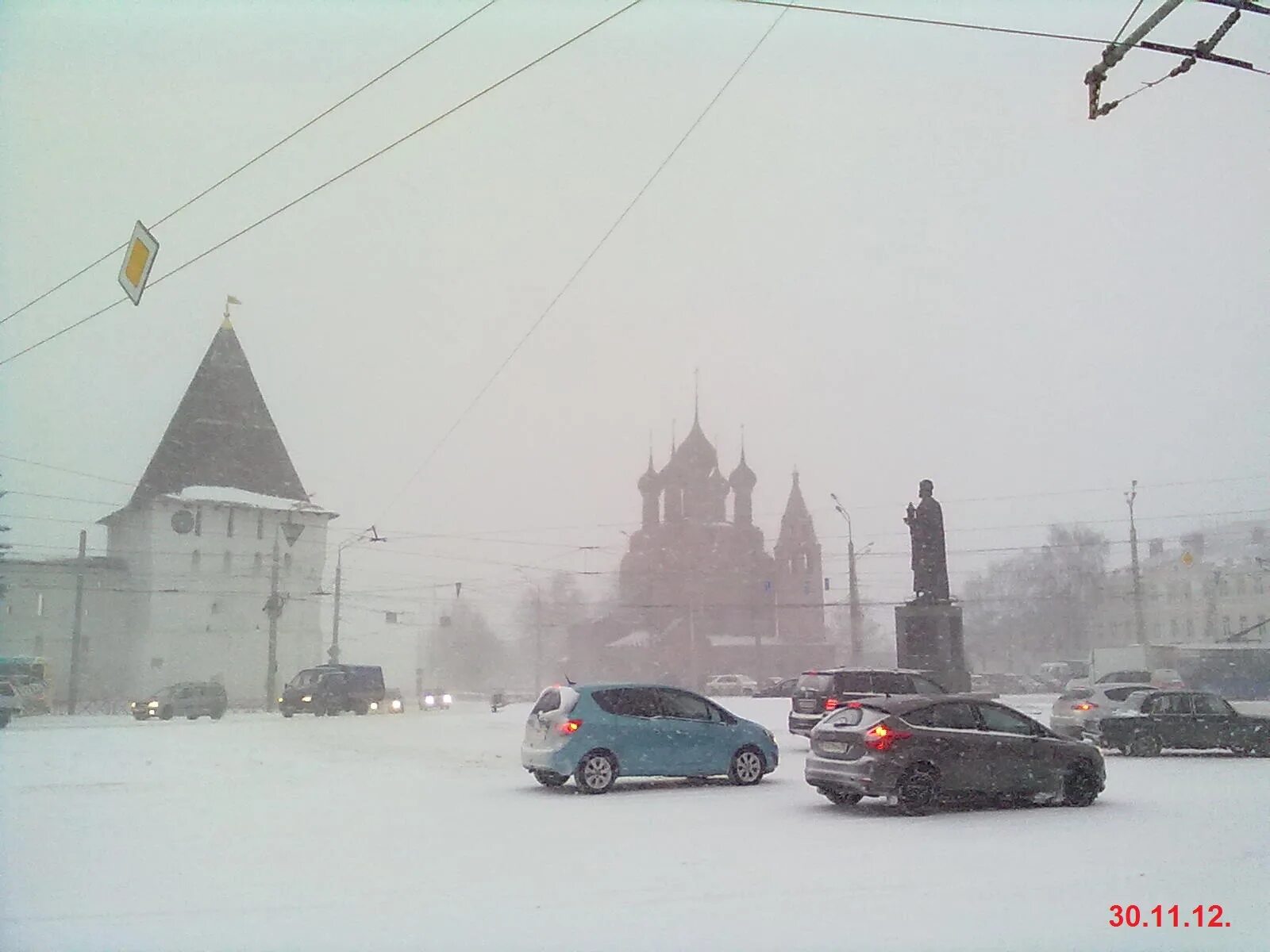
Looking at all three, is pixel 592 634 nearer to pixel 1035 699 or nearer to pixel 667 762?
pixel 1035 699

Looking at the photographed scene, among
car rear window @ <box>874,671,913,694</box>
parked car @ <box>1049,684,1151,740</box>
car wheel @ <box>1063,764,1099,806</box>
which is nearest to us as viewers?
car wheel @ <box>1063,764,1099,806</box>

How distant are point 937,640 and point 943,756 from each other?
1324 centimetres

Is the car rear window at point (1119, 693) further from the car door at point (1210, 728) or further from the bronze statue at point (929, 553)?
the bronze statue at point (929, 553)

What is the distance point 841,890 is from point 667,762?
270 inches

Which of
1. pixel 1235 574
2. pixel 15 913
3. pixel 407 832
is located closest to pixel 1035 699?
pixel 1235 574

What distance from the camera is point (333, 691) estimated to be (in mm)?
41719

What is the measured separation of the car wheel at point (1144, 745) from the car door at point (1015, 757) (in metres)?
8.14

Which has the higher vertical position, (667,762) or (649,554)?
(649,554)

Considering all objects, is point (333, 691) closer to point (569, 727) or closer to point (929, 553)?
point (929, 553)

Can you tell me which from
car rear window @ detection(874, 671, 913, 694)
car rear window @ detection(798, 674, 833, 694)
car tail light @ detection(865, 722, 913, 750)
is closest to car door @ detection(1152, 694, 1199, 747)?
car rear window @ detection(874, 671, 913, 694)

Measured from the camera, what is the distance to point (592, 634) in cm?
8769

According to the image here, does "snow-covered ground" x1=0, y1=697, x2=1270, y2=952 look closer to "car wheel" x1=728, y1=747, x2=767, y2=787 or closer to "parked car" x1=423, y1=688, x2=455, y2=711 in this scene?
"car wheel" x1=728, y1=747, x2=767, y2=787

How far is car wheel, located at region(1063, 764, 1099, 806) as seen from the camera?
42.9 feet

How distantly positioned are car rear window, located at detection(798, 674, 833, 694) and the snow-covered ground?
4.54 meters
